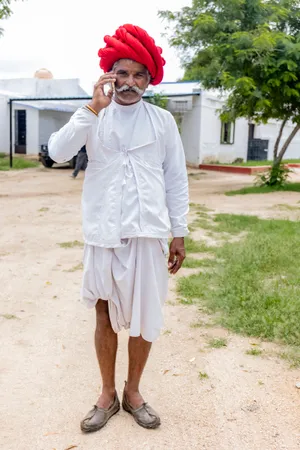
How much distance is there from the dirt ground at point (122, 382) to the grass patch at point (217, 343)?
0.12 ft

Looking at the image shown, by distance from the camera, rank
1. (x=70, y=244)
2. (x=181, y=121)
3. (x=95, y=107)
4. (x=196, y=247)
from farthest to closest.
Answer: (x=181, y=121), (x=70, y=244), (x=196, y=247), (x=95, y=107)

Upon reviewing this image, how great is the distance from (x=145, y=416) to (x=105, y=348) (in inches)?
16.0

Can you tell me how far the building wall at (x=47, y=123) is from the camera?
22.9 m

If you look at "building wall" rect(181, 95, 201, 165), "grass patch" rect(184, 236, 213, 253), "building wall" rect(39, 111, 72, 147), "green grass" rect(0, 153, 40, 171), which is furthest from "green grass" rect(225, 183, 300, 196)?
"building wall" rect(39, 111, 72, 147)

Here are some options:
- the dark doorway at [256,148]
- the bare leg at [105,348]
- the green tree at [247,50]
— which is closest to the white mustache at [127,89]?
the bare leg at [105,348]

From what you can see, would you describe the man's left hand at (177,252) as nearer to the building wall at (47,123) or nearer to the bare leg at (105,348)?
the bare leg at (105,348)

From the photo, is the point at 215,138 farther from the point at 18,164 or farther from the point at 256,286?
the point at 256,286

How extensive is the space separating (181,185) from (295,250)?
387 centimetres

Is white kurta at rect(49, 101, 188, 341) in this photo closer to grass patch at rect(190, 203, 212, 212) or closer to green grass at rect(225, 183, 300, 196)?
grass patch at rect(190, 203, 212, 212)

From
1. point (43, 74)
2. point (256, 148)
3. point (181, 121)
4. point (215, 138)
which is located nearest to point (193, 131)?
point (181, 121)

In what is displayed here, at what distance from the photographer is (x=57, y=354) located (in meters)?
3.45

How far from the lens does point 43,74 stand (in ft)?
84.2

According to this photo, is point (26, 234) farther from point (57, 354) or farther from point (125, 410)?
point (125, 410)

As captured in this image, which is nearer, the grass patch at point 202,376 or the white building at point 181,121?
the grass patch at point 202,376
